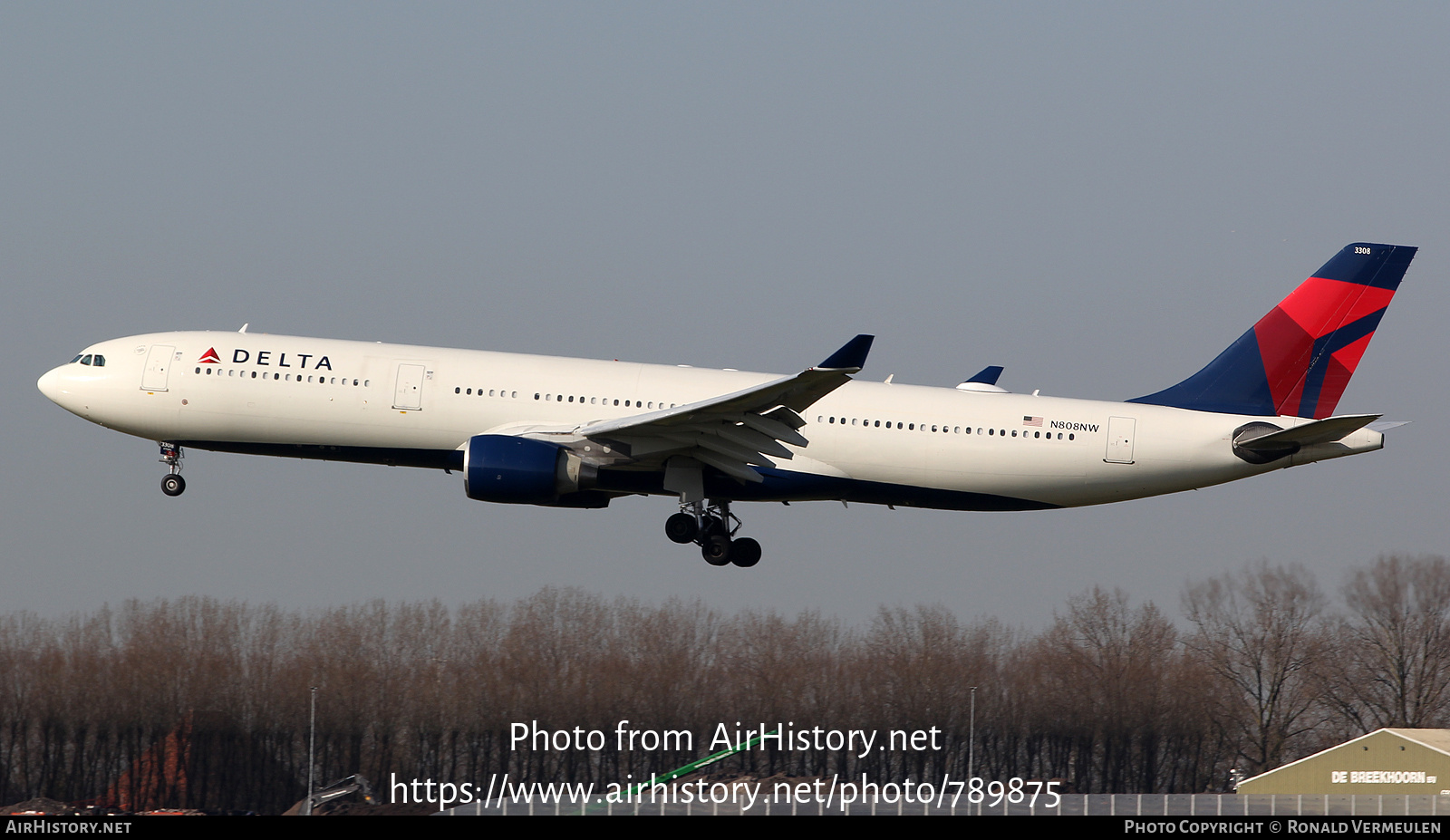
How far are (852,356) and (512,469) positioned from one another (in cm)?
718

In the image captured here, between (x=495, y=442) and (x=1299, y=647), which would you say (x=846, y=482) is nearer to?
(x=495, y=442)

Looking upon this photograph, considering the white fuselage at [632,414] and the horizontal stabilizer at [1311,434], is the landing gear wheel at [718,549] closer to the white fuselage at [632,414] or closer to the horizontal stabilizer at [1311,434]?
the white fuselage at [632,414]

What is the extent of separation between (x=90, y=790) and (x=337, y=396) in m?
26.9

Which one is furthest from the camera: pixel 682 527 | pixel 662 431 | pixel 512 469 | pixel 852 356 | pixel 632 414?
pixel 682 527

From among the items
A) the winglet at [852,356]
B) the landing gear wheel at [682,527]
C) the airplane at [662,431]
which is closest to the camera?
the winglet at [852,356]

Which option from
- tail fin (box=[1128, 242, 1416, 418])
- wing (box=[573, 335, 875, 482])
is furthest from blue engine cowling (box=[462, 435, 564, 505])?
tail fin (box=[1128, 242, 1416, 418])

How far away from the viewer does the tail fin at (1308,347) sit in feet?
107

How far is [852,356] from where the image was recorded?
87.1 ft

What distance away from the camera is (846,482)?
3109cm

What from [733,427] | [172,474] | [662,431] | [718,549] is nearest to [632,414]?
[662,431]

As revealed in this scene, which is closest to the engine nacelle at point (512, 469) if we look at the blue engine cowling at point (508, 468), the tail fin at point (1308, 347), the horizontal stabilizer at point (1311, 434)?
the blue engine cowling at point (508, 468)

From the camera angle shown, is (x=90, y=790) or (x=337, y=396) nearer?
(x=337, y=396)

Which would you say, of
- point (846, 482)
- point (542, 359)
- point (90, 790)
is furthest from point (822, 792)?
point (90, 790)

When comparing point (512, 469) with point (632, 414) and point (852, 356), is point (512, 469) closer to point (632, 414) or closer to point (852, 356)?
point (632, 414)
